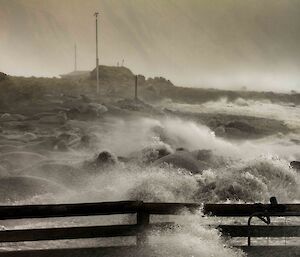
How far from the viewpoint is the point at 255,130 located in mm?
10406

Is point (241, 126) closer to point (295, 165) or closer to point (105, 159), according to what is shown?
point (295, 165)

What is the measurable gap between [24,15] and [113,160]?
13.9 ft

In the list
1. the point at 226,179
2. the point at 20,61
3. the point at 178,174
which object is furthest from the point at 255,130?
the point at 20,61

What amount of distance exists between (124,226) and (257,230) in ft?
6.19

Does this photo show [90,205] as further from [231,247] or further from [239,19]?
[239,19]

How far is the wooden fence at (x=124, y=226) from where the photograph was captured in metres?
5.39

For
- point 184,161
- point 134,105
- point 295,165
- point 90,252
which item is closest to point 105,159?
point 134,105

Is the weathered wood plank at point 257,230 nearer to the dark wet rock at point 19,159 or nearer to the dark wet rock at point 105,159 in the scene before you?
the dark wet rock at point 105,159

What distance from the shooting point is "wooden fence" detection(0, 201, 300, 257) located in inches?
212

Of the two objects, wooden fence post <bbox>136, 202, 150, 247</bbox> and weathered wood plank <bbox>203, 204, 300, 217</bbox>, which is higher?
weathered wood plank <bbox>203, 204, 300, 217</bbox>

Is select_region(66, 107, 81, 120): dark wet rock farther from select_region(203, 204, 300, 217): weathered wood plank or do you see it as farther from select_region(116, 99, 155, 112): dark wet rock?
select_region(203, 204, 300, 217): weathered wood plank

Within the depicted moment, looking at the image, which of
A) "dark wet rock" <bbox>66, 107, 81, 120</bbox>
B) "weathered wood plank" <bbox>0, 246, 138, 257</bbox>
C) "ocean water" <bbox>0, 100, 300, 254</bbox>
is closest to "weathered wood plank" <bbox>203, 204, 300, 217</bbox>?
"weathered wood plank" <bbox>0, 246, 138, 257</bbox>

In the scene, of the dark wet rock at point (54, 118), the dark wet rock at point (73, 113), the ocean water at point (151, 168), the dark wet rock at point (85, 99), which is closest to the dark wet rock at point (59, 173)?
the ocean water at point (151, 168)

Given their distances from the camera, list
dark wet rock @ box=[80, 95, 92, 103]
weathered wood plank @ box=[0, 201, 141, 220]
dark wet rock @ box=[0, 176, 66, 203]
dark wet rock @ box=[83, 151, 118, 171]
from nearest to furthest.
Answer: weathered wood plank @ box=[0, 201, 141, 220]
dark wet rock @ box=[0, 176, 66, 203]
dark wet rock @ box=[83, 151, 118, 171]
dark wet rock @ box=[80, 95, 92, 103]
